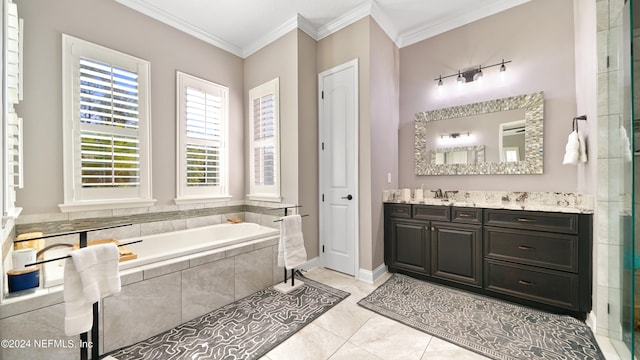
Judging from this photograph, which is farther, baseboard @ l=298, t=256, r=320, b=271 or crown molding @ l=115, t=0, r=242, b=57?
baseboard @ l=298, t=256, r=320, b=271

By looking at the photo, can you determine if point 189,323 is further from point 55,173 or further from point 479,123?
point 479,123

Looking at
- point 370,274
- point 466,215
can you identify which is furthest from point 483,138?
point 370,274

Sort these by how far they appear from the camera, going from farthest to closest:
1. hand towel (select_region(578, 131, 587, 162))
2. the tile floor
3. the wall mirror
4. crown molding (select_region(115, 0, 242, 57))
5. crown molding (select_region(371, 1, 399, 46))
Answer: crown molding (select_region(371, 1, 399, 46)), crown molding (select_region(115, 0, 242, 57)), the wall mirror, hand towel (select_region(578, 131, 587, 162)), the tile floor

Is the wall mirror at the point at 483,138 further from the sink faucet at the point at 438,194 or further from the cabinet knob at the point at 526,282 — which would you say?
the cabinet knob at the point at 526,282

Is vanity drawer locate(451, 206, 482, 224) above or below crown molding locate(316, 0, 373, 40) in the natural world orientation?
below

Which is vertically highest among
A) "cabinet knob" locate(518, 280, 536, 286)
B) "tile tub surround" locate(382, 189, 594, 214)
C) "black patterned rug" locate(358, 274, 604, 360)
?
"tile tub surround" locate(382, 189, 594, 214)

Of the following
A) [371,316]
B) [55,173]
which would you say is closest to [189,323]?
[371,316]

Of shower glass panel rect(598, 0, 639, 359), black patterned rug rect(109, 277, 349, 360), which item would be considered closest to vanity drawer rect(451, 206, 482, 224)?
shower glass panel rect(598, 0, 639, 359)

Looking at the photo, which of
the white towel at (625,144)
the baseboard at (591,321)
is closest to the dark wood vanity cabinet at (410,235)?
the baseboard at (591,321)

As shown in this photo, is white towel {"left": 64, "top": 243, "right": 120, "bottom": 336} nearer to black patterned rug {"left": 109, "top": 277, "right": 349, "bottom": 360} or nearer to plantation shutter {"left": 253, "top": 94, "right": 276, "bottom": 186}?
black patterned rug {"left": 109, "top": 277, "right": 349, "bottom": 360}

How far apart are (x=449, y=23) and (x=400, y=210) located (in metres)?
2.37

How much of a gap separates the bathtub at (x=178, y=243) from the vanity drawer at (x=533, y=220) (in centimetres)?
222

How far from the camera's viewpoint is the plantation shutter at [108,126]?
7.73 ft

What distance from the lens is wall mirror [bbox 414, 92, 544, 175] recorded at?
2.54m
